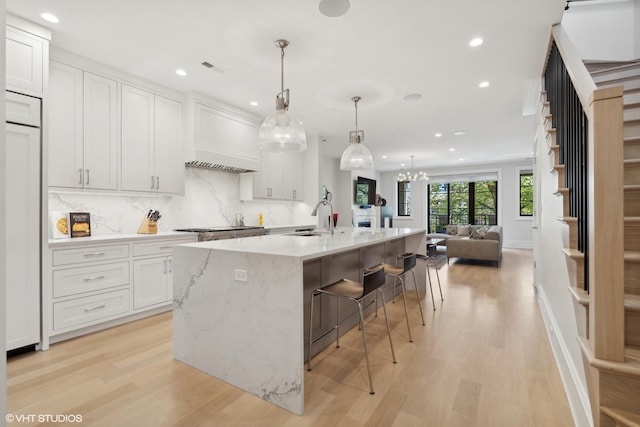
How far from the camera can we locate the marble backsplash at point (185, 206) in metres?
3.35

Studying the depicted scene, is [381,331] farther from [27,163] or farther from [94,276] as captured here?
Result: [27,163]

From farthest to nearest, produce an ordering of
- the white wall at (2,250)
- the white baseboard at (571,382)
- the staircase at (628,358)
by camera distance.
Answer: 1. the white baseboard at (571,382)
2. the staircase at (628,358)
3. the white wall at (2,250)

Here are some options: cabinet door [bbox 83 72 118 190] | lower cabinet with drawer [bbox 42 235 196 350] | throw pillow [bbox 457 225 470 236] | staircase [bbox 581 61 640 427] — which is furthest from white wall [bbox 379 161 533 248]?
cabinet door [bbox 83 72 118 190]

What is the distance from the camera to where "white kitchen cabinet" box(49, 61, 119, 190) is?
2787mm

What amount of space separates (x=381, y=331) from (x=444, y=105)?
324 centimetres

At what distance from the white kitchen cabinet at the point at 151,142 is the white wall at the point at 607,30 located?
15.5 ft

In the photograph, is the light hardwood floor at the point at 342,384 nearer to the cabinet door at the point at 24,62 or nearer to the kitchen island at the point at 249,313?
the kitchen island at the point at 249,313

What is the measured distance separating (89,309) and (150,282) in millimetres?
570

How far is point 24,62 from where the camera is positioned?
245 centimetres

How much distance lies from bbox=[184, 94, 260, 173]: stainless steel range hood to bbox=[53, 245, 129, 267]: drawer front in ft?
4.59

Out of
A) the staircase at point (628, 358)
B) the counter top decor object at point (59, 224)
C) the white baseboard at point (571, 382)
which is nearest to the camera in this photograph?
the staircase at point (628, 358)

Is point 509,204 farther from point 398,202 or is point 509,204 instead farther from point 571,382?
point 571,382
